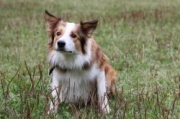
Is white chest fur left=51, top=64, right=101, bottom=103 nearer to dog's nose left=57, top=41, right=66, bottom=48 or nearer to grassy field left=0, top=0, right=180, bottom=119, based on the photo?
grassy field left=0, top=0, right=180, bottom=119

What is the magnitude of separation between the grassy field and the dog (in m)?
0.24

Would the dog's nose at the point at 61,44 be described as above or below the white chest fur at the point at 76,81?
above

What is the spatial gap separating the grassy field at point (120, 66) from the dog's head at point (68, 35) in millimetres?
464

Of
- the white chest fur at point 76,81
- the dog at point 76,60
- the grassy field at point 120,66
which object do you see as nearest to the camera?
the grassy field at point 120,66

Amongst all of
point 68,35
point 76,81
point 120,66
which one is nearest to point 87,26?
point 68,35

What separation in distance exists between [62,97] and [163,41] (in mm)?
5195

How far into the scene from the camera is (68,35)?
5.01 meters

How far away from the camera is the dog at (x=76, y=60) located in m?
5.09

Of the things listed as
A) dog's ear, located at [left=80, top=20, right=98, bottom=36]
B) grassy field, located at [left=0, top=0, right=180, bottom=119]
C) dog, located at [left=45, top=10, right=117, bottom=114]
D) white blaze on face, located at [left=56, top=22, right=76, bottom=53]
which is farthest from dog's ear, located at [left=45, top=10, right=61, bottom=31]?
grassy field, located at [left=0, top=0, right=180, bottom=119]

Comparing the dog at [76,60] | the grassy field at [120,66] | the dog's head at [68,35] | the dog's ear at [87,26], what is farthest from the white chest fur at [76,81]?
the dog's ear at [87,26]

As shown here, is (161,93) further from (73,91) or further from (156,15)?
(156,15)

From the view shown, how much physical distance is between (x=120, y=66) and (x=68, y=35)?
2.90m

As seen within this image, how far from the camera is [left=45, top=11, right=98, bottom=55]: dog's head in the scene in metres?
4.95

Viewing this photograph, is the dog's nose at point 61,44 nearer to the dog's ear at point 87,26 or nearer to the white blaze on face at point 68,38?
the white blaze on face at point 68,38
